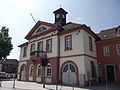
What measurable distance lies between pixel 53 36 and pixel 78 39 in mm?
4992

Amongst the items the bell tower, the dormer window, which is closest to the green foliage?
the dormer window

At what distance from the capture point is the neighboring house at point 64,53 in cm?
1868

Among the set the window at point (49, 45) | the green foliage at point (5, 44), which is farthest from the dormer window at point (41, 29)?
the green foliage at point (5, 44)

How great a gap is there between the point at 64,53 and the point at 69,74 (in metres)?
3.25

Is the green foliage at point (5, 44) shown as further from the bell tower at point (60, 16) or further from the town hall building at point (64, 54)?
the bell tower at point (60, 16)

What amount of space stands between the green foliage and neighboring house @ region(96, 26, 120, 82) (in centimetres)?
2537

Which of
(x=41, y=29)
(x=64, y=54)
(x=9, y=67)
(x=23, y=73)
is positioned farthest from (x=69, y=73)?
(x=9, y=67)

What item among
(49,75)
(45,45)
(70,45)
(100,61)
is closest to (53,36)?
(45,45)

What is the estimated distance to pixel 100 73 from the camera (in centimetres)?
2109

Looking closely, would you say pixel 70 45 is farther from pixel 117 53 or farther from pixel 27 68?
pixel 27 68

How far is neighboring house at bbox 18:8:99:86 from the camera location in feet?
61.3

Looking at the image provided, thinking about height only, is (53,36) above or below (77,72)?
above

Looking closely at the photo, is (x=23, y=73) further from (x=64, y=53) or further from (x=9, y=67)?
(x=9, y=67)

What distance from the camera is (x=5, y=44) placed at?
37.7m
